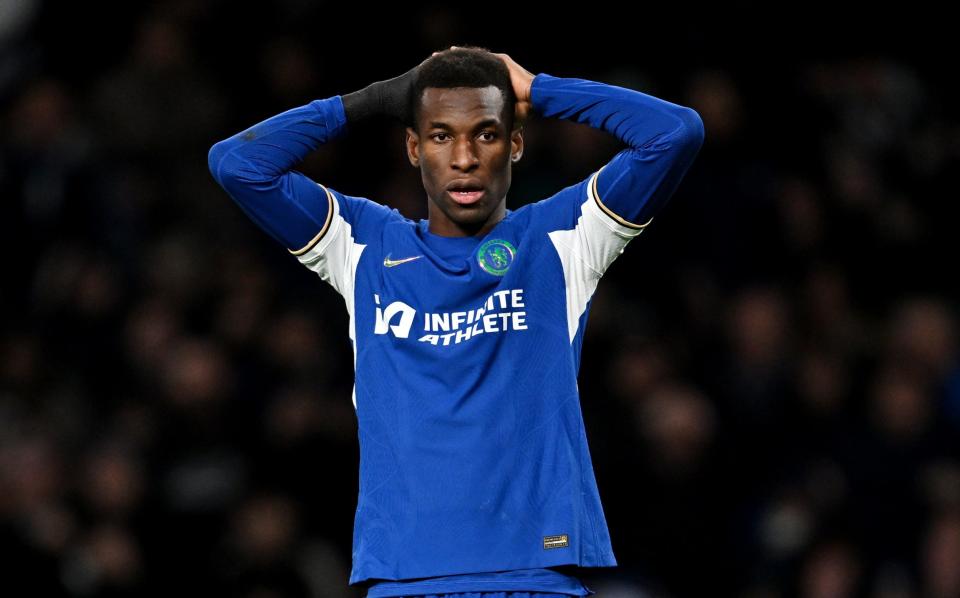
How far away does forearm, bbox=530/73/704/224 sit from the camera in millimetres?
4484

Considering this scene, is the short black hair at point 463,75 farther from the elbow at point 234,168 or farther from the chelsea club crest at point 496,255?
the elbow at point 234,168

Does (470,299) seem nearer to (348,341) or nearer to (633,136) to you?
(633,136)

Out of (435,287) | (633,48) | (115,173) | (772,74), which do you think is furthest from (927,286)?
(435,287)

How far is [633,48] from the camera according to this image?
10062mm

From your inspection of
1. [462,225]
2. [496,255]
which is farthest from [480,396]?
[462,225]

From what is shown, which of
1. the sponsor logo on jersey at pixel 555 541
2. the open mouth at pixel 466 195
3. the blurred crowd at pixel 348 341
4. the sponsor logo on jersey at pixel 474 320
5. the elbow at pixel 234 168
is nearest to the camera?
the sponsor logo on jersey at pixel 555 541

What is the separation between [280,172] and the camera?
15.6 ft

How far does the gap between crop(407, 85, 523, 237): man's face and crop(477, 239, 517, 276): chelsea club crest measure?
0.31ft

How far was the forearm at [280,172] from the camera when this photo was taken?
4.70 meters

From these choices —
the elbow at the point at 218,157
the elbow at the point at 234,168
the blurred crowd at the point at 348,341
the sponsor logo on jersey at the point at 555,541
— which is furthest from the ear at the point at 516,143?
the blurred crowd at the point at 348,341

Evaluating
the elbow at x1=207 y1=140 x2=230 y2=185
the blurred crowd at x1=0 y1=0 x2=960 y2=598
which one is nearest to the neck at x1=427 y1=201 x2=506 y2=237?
the elbow at x1=207 y1=140 x2=230 y2=185

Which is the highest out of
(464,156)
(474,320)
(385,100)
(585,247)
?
(385,100)

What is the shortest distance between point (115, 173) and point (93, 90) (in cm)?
79

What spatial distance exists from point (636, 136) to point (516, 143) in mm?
403
